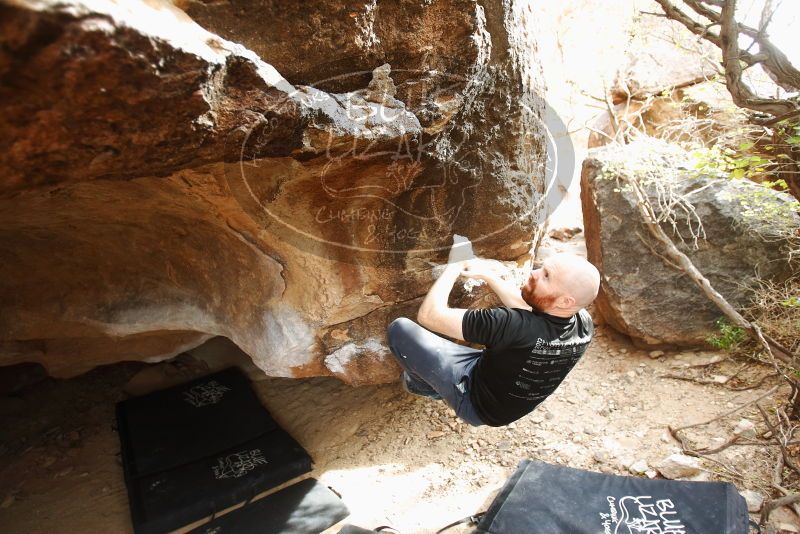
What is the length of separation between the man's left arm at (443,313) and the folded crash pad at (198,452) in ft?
4.65

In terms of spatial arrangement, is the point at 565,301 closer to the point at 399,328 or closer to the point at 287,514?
the point at 399,328

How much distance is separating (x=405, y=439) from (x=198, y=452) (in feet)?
4.21

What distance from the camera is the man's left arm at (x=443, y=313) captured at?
1944mm

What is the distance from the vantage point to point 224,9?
1.42 m

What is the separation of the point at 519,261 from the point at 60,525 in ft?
9.39

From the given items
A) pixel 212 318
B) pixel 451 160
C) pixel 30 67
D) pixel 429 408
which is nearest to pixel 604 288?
pixel 429 408

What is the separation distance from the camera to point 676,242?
3428 mm

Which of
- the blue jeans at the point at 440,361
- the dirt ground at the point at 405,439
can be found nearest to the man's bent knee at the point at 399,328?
the blue jeans at the point at 440,361

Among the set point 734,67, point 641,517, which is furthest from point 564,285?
point 734,67

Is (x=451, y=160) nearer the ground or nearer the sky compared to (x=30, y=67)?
nearer the ground

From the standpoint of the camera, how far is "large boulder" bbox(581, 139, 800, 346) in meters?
3.24

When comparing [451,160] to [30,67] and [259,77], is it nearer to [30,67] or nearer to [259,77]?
[259,77]

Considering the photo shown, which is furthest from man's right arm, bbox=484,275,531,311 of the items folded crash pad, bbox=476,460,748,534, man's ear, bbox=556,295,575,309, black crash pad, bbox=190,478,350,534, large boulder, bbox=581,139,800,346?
large boulder, bbox=581,139,800,346

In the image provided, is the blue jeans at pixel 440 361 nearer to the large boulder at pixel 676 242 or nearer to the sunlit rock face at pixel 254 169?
the sunlit rock face at pixel 254 169
